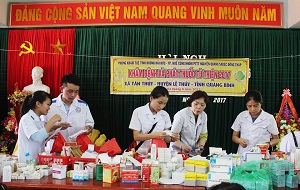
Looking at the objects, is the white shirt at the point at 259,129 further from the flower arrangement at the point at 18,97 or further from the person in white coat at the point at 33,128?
the flower arrangement at the point at 18,97

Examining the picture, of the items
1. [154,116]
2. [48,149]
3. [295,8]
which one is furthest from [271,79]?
[48,149]

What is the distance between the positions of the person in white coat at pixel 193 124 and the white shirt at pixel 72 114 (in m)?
0.98

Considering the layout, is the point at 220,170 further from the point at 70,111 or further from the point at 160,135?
the point at 70,111

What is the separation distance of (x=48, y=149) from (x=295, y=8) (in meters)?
4.40

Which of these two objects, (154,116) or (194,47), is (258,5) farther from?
(154,116)

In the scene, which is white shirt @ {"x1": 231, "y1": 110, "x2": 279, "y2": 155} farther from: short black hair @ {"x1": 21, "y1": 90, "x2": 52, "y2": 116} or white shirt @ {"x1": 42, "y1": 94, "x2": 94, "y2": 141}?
short black hair @ {"x1": 21, "y1": 90, "x2": 52, "y2": 116}

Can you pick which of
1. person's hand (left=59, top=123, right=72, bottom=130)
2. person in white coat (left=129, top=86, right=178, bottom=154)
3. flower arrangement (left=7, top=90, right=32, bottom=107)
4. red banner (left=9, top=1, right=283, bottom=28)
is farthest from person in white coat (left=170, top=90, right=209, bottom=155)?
flower arrangement (left=7, top=90, right=32, bottom=107)

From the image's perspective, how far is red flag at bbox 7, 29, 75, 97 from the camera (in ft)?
21.2

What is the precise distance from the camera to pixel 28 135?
3.34 metres

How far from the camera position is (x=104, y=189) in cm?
268

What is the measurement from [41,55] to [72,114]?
2.73 metres

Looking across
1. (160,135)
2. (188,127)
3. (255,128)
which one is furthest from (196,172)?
(255,128)

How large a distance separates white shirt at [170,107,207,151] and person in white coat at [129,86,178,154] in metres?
0.16

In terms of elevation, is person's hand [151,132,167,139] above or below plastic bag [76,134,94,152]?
above
